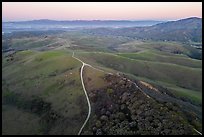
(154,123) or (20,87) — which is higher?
(154,123)

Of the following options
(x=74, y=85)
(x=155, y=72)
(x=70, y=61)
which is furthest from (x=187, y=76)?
(x=74, y=85)

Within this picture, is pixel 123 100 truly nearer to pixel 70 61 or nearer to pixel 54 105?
pixel 54 105

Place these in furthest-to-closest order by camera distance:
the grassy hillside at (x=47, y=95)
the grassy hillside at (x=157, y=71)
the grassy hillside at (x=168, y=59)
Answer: the grassy hillside at (x=168, y=59), the grassy hillside at (x=157, y=71), the grassy hillside at (x=47, y=95)

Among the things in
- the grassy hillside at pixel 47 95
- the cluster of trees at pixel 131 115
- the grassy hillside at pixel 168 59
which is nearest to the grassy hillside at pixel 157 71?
the grassy hillside at pixel 47 95

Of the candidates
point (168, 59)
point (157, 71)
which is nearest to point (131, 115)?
point (157, 71)

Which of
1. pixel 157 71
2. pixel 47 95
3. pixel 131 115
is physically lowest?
pixel 157 71

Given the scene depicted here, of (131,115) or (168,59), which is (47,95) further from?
(168,59)

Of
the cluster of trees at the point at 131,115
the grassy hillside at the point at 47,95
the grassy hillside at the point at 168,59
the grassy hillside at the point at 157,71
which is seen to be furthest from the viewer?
the grassy hillside at the point at 168,59

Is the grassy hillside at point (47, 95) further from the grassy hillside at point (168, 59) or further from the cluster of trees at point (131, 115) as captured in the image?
the grassy hillside at point (168, 59)
